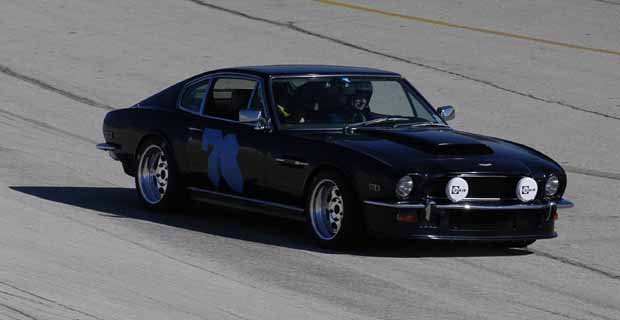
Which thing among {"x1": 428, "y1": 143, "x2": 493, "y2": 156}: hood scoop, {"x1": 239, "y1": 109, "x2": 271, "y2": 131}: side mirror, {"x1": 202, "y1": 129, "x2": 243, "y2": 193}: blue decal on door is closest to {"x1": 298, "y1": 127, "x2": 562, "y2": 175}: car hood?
{"x1": 428, "y1": 143, "x2": 493, "y2": 156}: hood scoop

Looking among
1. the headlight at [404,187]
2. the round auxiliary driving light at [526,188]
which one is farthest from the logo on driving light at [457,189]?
the round auxiliary driving light at [526,188]

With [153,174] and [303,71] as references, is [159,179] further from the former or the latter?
[303,71]

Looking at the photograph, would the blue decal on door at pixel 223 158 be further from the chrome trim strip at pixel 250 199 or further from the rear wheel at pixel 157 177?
the rear wheel at pixel 157 177

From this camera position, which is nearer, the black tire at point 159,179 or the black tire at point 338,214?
the black tire at point 338,214

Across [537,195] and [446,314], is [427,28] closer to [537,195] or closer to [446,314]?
[537,195]

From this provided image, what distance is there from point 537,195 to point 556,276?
0.74m

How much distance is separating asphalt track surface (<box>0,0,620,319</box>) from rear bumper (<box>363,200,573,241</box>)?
21 centimetres

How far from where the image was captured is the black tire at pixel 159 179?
11.2 metres

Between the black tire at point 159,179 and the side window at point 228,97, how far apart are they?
54 centimetres

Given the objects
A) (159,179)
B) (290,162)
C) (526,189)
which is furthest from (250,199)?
(526,189)

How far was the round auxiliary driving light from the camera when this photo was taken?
9.58m

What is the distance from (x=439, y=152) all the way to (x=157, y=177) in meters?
2.91

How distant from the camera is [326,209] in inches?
385

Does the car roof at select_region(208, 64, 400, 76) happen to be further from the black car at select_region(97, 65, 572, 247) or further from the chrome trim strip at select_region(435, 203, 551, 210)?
the chrome trim strip at select_region(435, 203, 551, 210)
